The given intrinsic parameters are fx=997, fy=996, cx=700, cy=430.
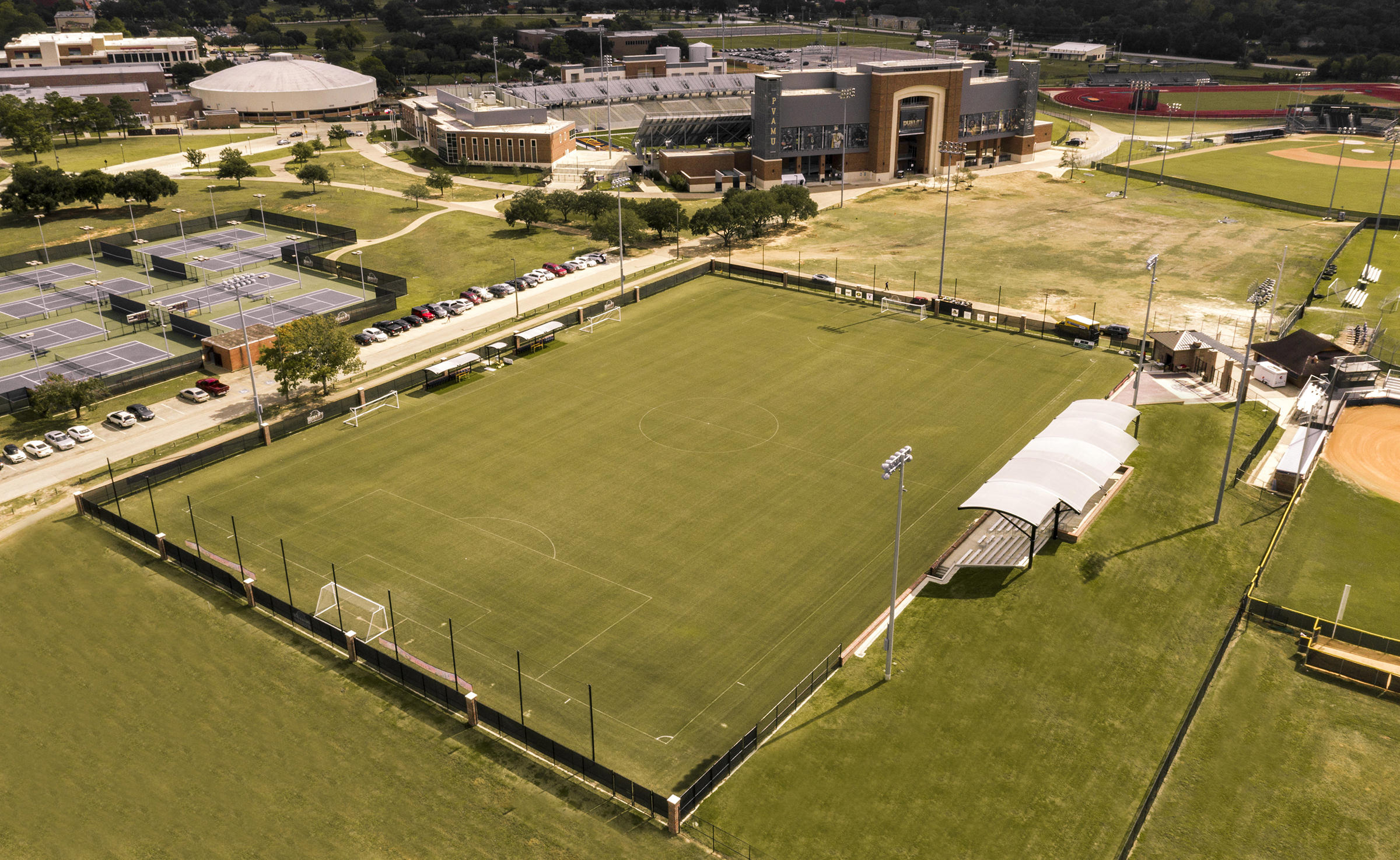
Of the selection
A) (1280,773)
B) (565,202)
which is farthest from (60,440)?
(1280,773)

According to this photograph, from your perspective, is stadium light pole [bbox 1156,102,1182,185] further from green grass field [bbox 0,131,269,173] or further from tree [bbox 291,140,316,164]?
green grass field [bbox 0,131,269,173]

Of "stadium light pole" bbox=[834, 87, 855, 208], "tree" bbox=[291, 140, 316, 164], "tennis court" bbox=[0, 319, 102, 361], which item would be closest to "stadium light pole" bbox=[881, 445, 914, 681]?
"tennis court" bbox=[0, 319, 102, 361]


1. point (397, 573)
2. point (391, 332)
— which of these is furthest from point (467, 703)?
point (391, 332)

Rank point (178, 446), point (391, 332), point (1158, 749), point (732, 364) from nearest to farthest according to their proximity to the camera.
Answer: point (1158, 749) → point (178, 446) → point (732, 364) → point (391, 332)

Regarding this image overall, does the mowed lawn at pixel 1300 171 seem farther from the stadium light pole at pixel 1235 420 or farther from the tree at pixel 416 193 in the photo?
the tree at pixel 416 193

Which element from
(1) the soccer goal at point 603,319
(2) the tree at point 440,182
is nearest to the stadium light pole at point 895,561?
(1) the soccer goal at point 603,319

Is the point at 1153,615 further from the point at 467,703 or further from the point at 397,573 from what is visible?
the point at 397,573
